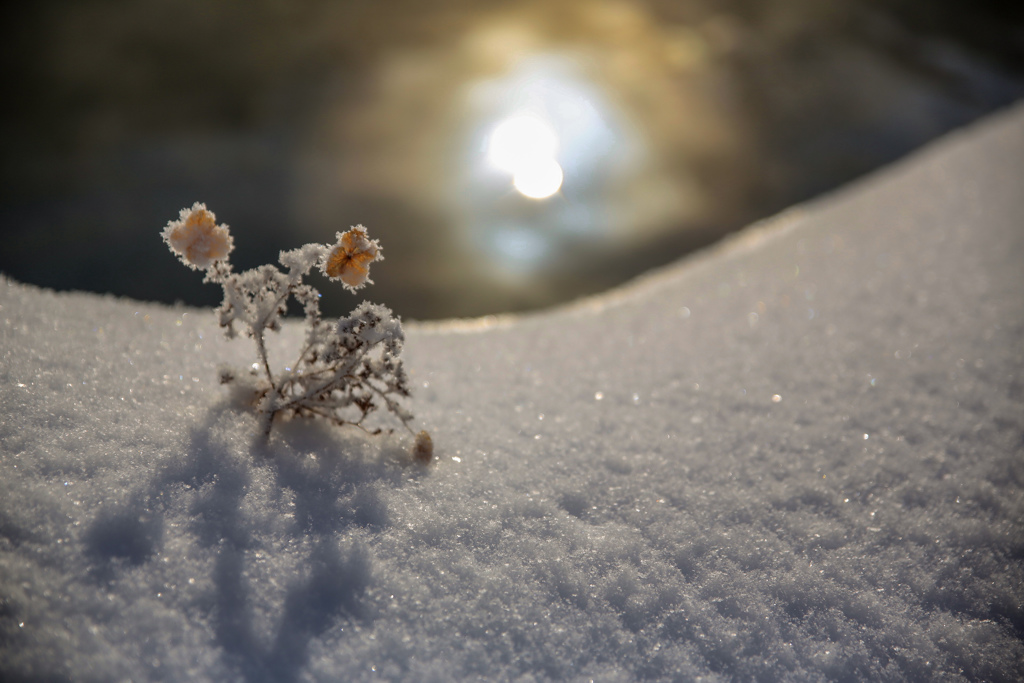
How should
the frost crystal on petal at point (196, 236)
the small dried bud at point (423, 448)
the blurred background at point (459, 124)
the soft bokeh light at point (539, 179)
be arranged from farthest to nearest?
the soft bokeh light at point (539, 179) → the blurred background at point (459, 124) → the small dried bud at point (423, 448) → the frost crystal on petal at point (196, 236)

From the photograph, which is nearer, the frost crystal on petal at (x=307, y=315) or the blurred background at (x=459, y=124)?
the frost crystal on petal at (x=307, y=315)

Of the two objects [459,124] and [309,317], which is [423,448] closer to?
[309,317]

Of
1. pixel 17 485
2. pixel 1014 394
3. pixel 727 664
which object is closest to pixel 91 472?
pixel 17 485

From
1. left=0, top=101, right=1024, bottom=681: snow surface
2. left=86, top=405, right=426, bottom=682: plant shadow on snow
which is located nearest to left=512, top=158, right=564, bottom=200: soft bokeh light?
left=0, top=101, right=1024, bottom=681: snow surface

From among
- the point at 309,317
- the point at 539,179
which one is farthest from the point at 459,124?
the point at 309,317

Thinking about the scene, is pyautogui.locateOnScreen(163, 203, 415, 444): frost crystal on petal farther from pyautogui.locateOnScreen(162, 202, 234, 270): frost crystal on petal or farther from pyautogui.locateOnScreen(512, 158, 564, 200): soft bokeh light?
pyautogui.locateOnScreen(512, 158, 564, 200): soft bokeh light

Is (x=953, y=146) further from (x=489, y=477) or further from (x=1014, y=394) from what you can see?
(x=489, y=477)

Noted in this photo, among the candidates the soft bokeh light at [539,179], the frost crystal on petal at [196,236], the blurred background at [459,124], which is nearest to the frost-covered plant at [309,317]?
the frost crystal on petal at [196,236]

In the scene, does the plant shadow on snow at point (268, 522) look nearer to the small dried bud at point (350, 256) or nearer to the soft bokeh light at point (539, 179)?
the small dried bud at point (350, 256)
